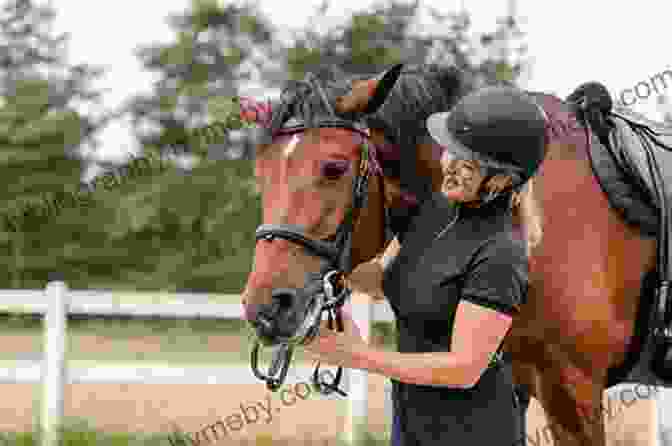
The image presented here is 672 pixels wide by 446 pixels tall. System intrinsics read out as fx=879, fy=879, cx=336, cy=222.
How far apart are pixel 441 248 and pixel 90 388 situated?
27.6 ft

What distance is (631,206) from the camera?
323cm

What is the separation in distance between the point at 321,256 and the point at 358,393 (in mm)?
3705

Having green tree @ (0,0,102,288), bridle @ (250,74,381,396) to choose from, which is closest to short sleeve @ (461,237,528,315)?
A: bridle @ (250,74,381,396)

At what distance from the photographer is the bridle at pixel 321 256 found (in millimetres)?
2186

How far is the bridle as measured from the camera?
7.17 ft

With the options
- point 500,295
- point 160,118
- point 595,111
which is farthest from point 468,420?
point 160,118

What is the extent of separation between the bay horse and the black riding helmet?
0.34 meters

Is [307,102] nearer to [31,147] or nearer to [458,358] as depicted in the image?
[458,358]

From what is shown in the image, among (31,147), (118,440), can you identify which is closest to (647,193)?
(118,440)

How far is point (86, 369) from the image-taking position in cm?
592

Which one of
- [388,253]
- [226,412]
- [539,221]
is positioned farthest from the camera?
[226,412]

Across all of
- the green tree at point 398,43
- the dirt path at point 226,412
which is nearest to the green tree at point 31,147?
the green tree at point 398,43

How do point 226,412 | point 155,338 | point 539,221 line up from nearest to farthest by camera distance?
point 539,221 → point 226,412 → point 155,338

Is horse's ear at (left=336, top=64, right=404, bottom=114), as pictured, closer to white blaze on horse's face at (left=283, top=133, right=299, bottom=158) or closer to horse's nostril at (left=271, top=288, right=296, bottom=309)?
white blaze on horse's face at (left=283, top=133, right=299, bottom=158)
